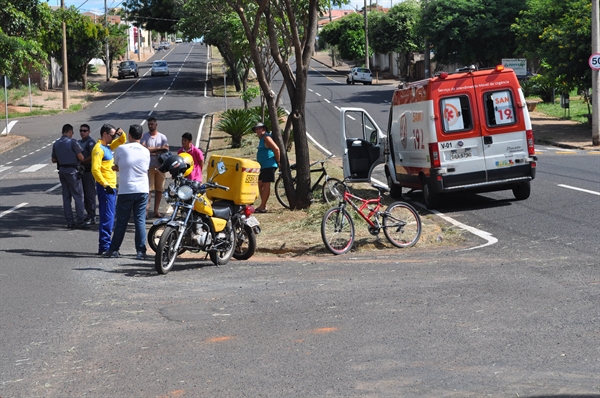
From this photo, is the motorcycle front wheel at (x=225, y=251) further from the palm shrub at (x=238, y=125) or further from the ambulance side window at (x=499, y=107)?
the palm shrub at (x=238, y=125)

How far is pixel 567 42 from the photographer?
1294 inches

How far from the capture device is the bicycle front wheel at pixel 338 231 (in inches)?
462

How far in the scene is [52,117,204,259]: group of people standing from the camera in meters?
11.5

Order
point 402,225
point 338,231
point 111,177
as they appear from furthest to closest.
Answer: point 111,177
point 402,225
point 338,231

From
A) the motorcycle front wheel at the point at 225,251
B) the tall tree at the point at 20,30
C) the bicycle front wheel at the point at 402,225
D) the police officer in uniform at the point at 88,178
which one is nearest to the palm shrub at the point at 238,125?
the tall tree at the point at 20,30

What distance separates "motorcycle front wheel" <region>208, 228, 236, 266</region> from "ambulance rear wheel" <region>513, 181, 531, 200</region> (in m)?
7.01

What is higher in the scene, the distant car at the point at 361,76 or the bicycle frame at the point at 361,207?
the distant car at the point at 361,76

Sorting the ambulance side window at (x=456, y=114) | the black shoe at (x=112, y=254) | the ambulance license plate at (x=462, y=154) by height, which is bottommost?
the black shoe at (x=112, y=254)

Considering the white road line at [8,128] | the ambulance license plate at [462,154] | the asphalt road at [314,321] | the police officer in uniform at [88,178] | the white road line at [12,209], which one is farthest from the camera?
the white road line at [8,128]

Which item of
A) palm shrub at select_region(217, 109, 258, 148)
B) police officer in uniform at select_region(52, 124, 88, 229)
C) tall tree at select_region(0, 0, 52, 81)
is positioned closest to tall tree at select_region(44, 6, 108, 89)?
tall tree at select_region(0, 0, 52, 81)

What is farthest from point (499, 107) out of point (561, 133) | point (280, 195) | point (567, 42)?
point (561, 133)

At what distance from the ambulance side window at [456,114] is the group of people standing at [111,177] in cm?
440

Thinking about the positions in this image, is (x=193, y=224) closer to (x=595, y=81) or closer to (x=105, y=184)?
(x=105, y=184)

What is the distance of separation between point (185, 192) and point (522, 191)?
791 cm
